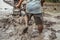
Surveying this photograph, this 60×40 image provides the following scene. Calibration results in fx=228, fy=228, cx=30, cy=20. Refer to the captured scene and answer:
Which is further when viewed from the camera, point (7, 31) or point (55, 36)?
point (7, 31)

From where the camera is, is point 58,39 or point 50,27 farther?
point 50,27

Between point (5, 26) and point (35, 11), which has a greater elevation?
point (35, 11)

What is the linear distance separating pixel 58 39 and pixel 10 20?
2.60 m

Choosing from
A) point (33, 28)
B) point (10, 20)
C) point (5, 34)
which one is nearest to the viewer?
point (5, 34)

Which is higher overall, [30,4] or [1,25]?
[30,4]

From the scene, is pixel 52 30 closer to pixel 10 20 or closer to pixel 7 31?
pixel 7 31

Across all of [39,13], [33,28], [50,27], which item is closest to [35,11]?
[39,13]

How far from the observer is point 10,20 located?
→ 7.89 m

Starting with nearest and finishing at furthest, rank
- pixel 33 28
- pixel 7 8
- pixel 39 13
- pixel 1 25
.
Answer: pixel 39 13, pixel 33 28, pixel 1 25, pixel 7 8

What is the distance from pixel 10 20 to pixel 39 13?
2.94 metres

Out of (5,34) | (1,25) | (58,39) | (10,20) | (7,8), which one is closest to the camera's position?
(58,39)

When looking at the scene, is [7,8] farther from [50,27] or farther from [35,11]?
[35,11]

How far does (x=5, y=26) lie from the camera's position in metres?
7.08

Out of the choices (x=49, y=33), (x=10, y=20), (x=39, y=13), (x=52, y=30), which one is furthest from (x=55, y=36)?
(x=10, y=20)
